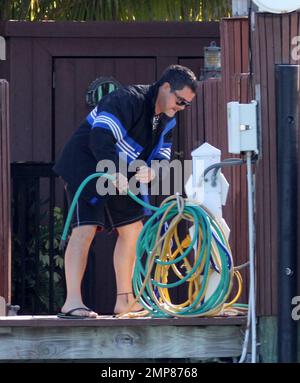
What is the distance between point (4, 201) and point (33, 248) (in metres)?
1.45

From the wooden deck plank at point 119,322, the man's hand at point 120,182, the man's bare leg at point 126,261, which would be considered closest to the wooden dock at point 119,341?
the wooden deck plank at point 119,322

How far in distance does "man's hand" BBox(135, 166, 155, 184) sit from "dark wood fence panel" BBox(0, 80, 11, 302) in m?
0.96

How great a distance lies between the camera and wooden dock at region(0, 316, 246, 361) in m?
6.12

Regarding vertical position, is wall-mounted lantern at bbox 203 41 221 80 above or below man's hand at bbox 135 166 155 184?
above

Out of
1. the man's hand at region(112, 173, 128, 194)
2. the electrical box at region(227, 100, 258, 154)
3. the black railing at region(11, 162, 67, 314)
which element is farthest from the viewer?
the black railing at region(11, 162, 67, 314)

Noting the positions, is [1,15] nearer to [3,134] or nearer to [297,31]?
[3,134]

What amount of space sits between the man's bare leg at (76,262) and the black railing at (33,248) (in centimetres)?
144

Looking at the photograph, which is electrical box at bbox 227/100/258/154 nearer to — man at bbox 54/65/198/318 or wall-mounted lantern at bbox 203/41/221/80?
man at bbox 54/65/198/318

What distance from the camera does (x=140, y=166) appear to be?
6.69m

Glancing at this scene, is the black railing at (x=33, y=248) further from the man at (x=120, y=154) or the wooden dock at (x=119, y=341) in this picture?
the wooden dock at (x=119, y=341)

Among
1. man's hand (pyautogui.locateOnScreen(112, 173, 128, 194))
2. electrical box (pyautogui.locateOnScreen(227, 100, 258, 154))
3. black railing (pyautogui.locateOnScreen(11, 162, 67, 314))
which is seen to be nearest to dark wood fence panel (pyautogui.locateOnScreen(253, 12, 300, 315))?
electrical box (pyautogui.locateOnScreen(227, 100, 258, 154))

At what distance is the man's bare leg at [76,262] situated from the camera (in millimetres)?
6355

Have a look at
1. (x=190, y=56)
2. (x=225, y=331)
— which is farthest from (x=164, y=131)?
(x=190, y=56)

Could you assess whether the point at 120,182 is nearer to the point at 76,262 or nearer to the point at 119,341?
the point at 76,262
